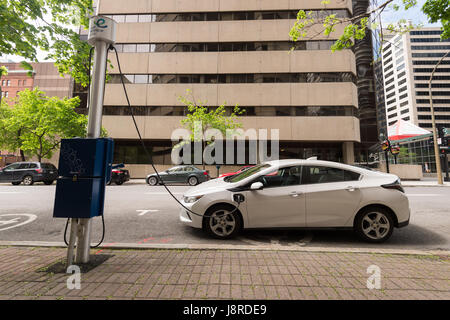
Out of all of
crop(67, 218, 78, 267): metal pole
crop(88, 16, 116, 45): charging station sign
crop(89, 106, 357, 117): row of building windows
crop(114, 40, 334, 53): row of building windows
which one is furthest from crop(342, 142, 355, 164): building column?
crop(67, 218, 78, 267): metal pole

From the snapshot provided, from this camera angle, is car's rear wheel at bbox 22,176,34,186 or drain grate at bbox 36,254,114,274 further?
car's rear wheel at bbox 22,176,34,186

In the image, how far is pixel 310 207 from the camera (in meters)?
3.97

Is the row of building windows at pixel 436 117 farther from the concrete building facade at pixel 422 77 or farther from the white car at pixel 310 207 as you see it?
the white car at pixel 310 207

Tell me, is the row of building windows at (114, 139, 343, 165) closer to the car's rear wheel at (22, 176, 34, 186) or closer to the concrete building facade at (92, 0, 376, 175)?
the concrete building facade at (92, 0, 376, 175)

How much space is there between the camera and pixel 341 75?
22281mm

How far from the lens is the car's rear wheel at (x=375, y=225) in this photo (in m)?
3.95

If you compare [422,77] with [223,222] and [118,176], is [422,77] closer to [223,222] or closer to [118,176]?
[118,176]

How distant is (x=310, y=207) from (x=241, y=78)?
70.5 feet

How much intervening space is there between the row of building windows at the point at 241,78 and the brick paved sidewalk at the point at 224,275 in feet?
73.1

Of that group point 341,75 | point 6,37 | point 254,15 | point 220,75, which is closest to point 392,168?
point 341,75

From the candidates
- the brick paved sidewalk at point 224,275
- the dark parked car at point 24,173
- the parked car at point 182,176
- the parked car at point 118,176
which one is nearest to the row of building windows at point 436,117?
the parked car at point 182,176

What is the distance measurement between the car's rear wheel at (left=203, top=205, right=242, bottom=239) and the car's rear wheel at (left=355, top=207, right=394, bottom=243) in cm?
233

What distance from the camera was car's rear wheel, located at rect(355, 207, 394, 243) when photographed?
3951 millimetres

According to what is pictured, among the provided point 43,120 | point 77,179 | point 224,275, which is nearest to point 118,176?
point 43,120
